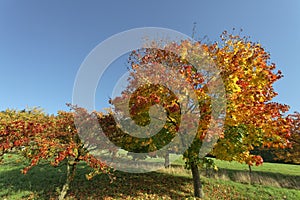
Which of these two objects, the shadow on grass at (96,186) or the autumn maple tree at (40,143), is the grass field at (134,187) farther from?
the autumn maple tree at (40,143)

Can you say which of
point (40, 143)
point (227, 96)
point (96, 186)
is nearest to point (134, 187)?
point (96, 186)

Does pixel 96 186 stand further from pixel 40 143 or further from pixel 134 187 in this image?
pixel 40 143

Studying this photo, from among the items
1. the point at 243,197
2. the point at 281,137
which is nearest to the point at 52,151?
the point at 281,137

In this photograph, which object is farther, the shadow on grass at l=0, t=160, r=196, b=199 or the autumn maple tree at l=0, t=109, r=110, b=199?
the shadow on grass at l=0, t=160, r=196, b=199

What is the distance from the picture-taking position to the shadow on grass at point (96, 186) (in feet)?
31.1

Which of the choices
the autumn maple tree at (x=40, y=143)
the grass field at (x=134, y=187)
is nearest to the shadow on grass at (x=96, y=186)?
the grass field at (x=134, y=187)

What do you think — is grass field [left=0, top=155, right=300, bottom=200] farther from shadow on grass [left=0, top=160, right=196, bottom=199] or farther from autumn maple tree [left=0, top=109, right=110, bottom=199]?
autumn maple tree [left=0, top=109, right=110, bottom=199]

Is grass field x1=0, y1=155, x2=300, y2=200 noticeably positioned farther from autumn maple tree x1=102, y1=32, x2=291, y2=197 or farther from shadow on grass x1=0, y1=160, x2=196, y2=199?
autumn maple tree x1=102, y1=32, x2=291, y2=197

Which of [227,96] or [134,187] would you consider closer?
[227,96]

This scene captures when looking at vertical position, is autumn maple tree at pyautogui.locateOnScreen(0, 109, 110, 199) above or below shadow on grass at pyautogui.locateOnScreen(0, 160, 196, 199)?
above

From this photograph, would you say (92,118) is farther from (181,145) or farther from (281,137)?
(281,137)

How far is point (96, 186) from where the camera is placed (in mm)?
10703

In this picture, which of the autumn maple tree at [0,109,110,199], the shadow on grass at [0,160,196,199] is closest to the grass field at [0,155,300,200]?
the shadow on grass at [0,160,196,199]

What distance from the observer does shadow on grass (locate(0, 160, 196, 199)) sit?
9.47 m
